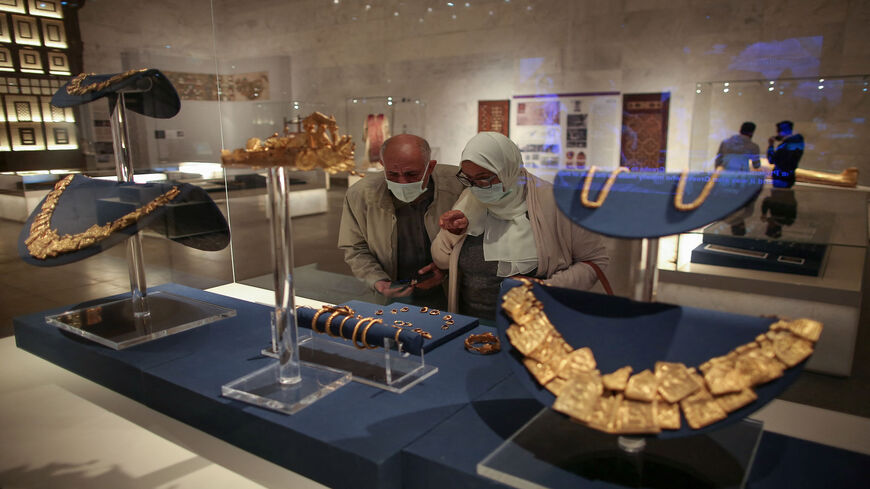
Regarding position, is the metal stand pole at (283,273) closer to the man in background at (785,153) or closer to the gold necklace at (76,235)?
the gold necklace at (76,235)

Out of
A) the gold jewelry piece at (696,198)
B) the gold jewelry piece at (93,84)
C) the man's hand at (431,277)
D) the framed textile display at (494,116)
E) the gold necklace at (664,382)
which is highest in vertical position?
the gold jewelry piece at (93,84)

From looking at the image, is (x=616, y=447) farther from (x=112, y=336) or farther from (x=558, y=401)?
(x=112, y=336)

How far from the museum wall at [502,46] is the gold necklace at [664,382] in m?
1.24

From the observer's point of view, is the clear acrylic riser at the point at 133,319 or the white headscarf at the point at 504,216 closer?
the white headscarf at the point at 504,216

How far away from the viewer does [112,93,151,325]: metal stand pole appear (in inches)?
104

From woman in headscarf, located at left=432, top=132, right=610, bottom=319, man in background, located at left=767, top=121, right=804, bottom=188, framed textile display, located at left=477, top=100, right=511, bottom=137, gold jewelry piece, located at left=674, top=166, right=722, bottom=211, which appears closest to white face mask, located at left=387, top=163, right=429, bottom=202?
woman in headscarf, located at left=432, top=132, right=610, bottom=319

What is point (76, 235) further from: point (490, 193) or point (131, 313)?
point (490, 193)

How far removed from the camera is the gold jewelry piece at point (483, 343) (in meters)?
2.27

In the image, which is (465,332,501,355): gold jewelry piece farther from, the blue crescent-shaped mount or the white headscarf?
the blue crescent-shaped mount

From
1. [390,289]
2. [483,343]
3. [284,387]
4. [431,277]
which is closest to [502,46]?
[431,277]

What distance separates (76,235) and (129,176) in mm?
352

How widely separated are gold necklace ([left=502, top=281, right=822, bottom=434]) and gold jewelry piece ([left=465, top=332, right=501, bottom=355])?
0.80 metres

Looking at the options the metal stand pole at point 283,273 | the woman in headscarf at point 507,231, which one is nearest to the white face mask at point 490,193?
the woman in headscarf at point 507,231

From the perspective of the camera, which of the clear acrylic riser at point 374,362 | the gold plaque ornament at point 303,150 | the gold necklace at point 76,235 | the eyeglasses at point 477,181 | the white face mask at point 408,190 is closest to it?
the gold plaque ornament at point 303,150
